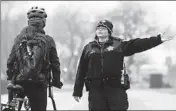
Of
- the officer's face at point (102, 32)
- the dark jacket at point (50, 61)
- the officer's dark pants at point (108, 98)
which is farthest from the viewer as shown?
the dark jacket at point (50, 61)

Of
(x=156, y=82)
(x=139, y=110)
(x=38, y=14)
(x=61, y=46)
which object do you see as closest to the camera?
(x=38, y=14)

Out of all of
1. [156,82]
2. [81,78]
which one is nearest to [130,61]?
[156,82]

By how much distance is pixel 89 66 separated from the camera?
291 inches

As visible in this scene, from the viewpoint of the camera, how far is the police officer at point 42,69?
7367 mm

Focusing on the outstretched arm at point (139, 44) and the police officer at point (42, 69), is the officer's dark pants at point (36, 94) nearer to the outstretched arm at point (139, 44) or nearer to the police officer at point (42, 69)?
the police officer at point (42, 69)

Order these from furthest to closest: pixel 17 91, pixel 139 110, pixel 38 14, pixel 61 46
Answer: pixel 61 46, pixel 139 110, pixel 38 14, pixel 17 91

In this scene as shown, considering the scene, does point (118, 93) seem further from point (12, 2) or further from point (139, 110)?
point (12, 2)

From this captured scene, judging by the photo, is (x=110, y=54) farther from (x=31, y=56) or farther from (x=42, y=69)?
(x=31, y=56)

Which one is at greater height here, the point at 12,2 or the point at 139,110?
the point at 12,2

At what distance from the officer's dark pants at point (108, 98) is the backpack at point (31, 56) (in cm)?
74

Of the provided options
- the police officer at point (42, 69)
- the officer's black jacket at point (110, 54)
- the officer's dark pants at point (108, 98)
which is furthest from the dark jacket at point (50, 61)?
the officer's dark pants at point (108, 98)

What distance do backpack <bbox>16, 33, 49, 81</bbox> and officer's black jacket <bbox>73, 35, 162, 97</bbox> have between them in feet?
1.89

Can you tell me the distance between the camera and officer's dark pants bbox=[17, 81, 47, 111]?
7.37m

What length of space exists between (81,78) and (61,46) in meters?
62.5
